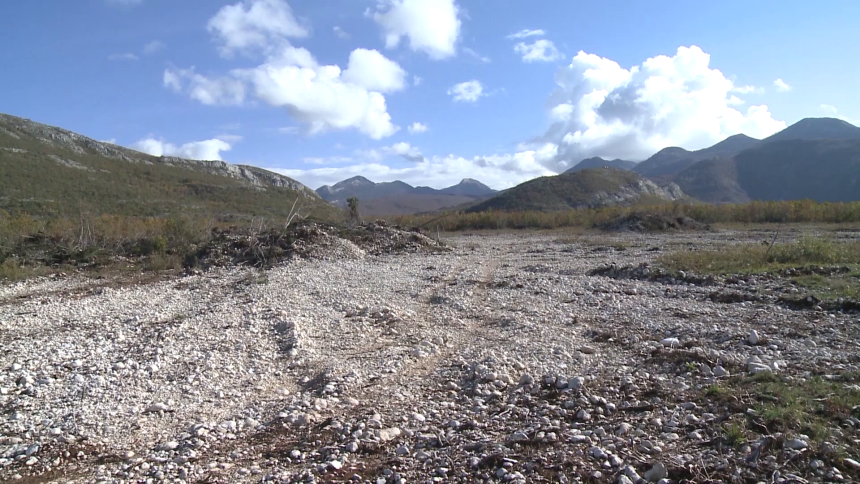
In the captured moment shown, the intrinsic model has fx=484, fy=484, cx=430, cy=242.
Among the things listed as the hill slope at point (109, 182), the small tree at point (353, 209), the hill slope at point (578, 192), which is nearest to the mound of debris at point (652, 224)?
the small tree at point (353, 209)

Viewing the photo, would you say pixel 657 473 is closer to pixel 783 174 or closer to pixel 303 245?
pixel 303 245

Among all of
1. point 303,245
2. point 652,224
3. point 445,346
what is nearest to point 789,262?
point 445,346

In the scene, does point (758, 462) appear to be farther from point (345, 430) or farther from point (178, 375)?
point (178, 375)

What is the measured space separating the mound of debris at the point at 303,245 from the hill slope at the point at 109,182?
1263 centimetres

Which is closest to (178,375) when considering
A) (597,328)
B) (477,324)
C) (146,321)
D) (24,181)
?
(146,321)

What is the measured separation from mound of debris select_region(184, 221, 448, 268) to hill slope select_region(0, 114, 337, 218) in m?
12.6

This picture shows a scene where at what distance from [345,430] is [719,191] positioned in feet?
531

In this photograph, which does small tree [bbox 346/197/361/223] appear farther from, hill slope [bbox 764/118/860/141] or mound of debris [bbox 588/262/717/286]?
hill slope [bbox 764/118/860/141]

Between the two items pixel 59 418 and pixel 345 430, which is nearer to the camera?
pixel 345 430

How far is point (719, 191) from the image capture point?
14138 centimetres

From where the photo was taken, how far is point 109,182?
57.3 meters

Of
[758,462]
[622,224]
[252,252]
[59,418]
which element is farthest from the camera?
[622,224]

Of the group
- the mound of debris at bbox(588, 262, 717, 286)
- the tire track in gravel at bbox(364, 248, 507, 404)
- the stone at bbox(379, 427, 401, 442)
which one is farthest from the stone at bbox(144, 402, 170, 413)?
the mound of debris at bbox(588, 262, 717, 286)

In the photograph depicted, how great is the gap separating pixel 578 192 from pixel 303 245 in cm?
9069
